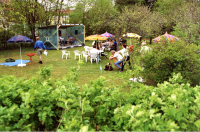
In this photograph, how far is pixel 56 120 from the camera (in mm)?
2385

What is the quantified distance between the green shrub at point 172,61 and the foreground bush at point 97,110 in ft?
9.98

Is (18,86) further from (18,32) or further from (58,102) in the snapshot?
(18,32)

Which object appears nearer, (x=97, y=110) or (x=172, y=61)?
(x=97, y=110)

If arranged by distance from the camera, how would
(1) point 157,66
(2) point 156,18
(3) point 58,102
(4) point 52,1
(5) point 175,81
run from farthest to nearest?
1. (4) point 52,1
2. (2) point 156,18
3. (1) point 157,66
4. (5) point 175,81
5. (3) point 58,102

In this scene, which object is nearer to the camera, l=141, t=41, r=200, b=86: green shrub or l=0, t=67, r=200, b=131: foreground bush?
l=0, t=67, r=200, b=131: foreground bush

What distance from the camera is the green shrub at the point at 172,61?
5.43 meters

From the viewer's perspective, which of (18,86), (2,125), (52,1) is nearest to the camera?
(2,125)

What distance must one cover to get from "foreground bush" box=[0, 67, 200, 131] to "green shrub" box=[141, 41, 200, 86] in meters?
3.04

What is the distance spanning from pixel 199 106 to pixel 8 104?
2498 mm

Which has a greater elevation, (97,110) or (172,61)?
(172,61)

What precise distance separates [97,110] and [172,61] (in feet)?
13.3

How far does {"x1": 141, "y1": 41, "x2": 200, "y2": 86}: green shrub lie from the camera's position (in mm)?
5426

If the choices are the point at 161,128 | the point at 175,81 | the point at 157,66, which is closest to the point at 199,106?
the point at 161,128

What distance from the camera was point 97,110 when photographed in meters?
2.42
